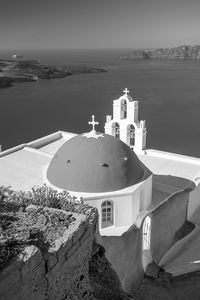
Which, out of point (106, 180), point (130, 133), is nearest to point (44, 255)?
point (106, 180)

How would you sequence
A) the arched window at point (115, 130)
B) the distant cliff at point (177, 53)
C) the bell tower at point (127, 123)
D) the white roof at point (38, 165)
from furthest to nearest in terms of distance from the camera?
the distant cliff at point (177, 53)
the arched window at point (115, 130)
the bell tower at point (127, 123)
the white roof at point (38, 165)

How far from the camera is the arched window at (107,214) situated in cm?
1171

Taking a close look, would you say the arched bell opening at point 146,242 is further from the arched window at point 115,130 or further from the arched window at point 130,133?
the arched window at point 115,130

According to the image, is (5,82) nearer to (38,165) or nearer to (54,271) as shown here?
(38,165)

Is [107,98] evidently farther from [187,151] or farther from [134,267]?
[134,267]

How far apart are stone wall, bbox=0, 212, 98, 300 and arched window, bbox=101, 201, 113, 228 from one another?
6.18 metres

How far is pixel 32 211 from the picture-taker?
526cm

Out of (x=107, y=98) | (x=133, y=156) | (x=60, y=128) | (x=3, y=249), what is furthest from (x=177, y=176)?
(x=107, y=98)

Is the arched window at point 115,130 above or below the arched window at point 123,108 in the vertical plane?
below

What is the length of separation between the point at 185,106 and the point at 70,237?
51590 millimetres

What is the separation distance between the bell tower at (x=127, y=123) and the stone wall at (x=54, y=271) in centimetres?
1198

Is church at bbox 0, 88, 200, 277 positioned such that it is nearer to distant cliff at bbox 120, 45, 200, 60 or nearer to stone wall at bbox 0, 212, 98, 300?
stone wall at bbox 0, 212, 98, 300

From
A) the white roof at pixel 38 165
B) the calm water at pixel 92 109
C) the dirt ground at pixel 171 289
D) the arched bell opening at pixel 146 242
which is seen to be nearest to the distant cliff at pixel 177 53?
the calm water at pixel 92 109

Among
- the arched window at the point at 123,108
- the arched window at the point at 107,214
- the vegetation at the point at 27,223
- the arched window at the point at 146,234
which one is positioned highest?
the vegetation at the point at 27,223
